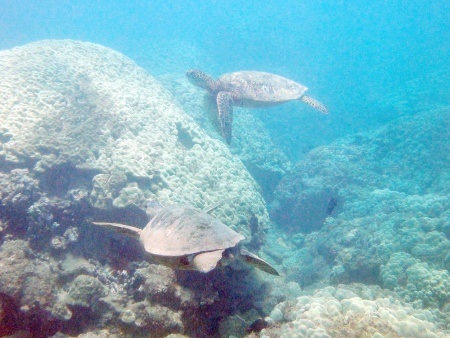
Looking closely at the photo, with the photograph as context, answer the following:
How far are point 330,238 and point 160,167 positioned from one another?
5679 mm

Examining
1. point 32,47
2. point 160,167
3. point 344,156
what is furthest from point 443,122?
point 32,47

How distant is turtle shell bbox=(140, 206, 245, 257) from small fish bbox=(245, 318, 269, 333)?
4.89ft

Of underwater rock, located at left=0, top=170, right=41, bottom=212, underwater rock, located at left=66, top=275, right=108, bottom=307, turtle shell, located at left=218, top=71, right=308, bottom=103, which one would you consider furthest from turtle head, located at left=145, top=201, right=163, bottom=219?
turtle shell, located at left=218, top=71, right=308, bottom=103

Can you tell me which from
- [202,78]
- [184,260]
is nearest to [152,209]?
[184,260]

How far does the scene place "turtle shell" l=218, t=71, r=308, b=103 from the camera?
765 cm

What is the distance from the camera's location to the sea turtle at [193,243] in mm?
2727

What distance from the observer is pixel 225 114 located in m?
6.88

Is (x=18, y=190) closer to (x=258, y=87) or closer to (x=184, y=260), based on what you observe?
(x=184, y=260)

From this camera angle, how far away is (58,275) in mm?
4328

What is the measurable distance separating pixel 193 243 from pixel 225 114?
4.61m

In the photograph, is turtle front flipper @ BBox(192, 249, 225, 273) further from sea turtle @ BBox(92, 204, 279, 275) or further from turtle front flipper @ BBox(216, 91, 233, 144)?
turtle front flipper @ BBox(216, 91, 233, 144)

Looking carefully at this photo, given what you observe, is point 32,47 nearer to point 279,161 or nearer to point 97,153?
point 97,153

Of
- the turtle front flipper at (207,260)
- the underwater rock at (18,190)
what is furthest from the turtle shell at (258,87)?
the turtle front flipper at (207,260)

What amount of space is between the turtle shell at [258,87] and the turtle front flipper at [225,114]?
0.37 meters
